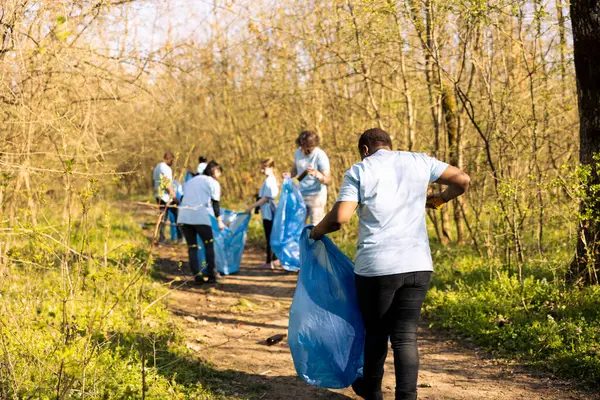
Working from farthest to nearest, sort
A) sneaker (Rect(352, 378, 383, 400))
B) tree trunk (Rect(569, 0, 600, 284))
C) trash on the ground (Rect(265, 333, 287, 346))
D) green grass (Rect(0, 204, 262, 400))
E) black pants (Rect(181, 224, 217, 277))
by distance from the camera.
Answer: black pants (Rect(181, 224, 217, 277)) → trash on the ground (Rect(265, 333, 287, 346)) → tree trunk (Rect(569, 0, 600, 284)) → sneaker (Rect(352, 378, 383, 400)) → green grass (Rect(0, 204, 262, 400))

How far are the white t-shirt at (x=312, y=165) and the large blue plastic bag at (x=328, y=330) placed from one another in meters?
4.17

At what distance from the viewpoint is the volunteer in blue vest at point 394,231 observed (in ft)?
12.1

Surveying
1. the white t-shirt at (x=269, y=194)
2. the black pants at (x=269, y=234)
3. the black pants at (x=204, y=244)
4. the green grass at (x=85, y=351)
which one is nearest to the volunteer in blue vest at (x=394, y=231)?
the green grass at (x=85, y=351)

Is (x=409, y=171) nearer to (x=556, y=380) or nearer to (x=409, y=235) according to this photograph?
(x=409, y=235)

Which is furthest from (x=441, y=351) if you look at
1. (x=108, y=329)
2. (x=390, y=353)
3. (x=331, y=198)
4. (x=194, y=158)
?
(x=194, y=158)

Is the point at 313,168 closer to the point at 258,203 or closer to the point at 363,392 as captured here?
the point at 258,203

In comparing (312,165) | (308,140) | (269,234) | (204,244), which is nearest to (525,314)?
(312,165)

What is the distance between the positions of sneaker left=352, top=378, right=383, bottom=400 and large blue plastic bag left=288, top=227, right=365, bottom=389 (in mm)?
44

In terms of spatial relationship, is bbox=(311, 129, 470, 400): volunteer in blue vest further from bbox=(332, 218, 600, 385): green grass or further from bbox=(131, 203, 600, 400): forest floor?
bbox=(332, 218, 600, 385): green grass

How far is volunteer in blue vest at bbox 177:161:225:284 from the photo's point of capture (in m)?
8.20

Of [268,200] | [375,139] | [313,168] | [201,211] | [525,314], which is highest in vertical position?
[313,168]

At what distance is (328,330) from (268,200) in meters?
5.26

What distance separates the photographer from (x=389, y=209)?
371 cm

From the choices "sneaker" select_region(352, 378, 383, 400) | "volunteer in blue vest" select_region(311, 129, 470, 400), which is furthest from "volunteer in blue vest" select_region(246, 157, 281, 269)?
"volunteer in blue vest" select_region(311, 129, 470, 400)
